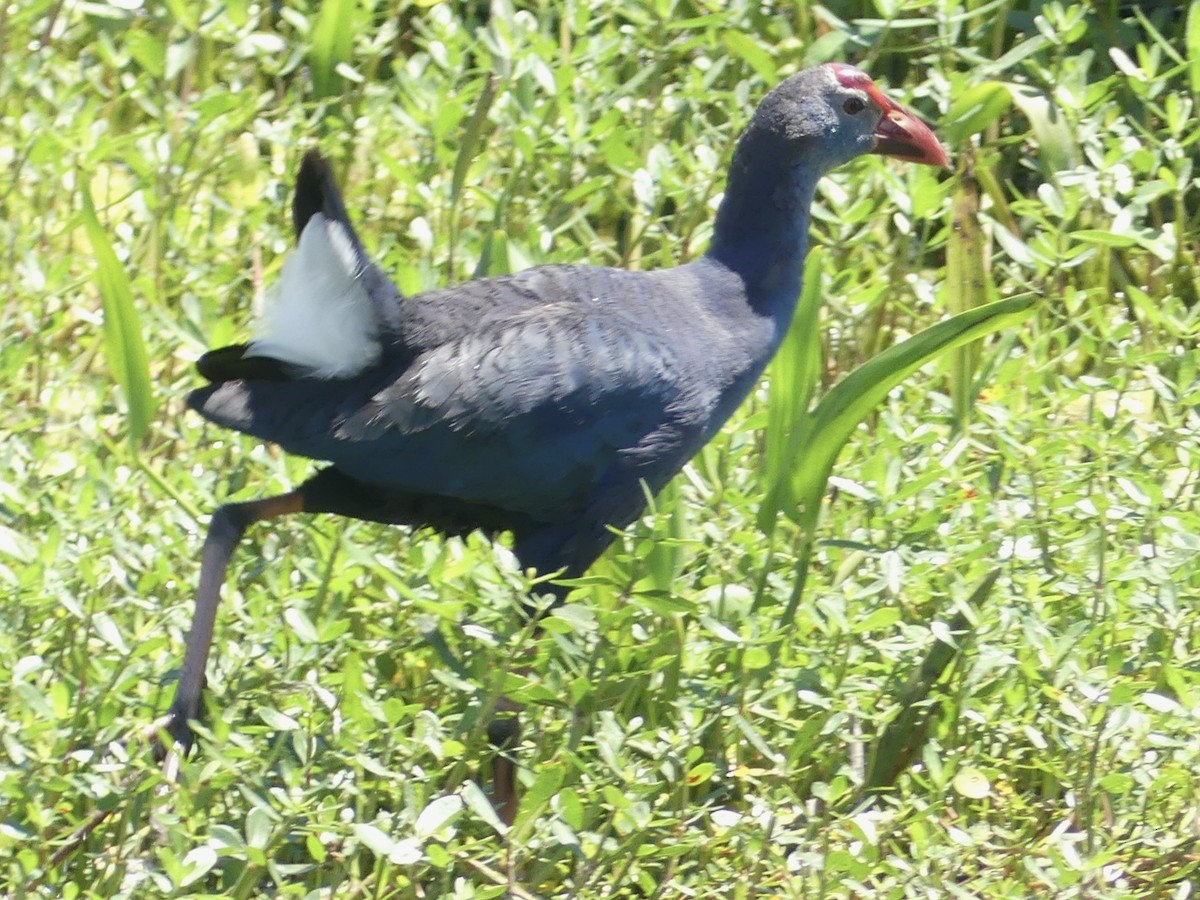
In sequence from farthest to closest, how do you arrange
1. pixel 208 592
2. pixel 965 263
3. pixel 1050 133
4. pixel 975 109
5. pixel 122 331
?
pixel 1050 133
pixel 975 109
pixel 965 263
pixel 122 331
pixel 208 592

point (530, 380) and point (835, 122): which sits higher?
point (835, 122)

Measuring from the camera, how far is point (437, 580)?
192 cm

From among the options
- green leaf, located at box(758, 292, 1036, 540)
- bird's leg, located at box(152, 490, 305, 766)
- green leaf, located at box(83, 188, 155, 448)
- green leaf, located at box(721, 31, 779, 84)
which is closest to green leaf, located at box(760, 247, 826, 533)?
green leaf, located at box(758, 292, 1036, 540)

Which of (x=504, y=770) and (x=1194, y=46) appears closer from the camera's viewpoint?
(x=504, y=770)

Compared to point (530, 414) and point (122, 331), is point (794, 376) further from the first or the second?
point (122, 331)

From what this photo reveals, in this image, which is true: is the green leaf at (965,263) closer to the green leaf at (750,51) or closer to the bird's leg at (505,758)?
the green leaf at (750,51)

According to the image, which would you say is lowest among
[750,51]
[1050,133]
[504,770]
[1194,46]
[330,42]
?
[504,770]

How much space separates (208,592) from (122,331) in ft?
1.33

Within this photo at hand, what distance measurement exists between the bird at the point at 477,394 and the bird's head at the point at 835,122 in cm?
24

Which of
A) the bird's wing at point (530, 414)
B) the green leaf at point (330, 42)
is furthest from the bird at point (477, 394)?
the green leaf at point (330, 42)

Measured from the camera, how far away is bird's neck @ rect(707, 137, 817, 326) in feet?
7.77

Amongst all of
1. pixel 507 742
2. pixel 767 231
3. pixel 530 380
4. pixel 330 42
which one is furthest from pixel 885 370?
pixel 330 42

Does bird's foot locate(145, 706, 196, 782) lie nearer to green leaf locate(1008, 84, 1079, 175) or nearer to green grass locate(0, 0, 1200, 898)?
green grass locate(0, 0, 1200, 898)

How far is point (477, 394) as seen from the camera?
2064mm
